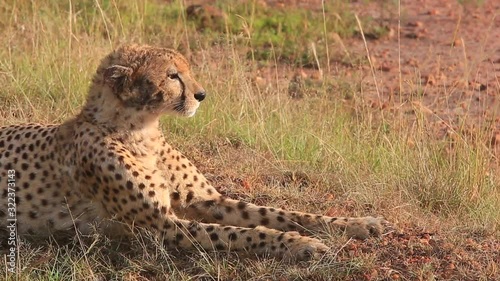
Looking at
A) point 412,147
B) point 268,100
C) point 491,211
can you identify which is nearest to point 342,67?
point 268,100

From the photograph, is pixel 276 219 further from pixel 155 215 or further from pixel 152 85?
pixel 152 85

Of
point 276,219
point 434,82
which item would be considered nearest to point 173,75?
point 276,219

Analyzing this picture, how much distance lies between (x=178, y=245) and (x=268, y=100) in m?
2.05

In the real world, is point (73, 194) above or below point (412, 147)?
above

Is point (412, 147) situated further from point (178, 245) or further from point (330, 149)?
point (178, 245)

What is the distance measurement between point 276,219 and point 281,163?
0.87m

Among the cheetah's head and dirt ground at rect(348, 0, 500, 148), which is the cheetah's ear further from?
dirt ground at rect(348, 0, 500, 148)

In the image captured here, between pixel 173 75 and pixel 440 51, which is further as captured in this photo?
pixel 440 51

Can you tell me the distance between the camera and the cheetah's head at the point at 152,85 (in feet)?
12.7

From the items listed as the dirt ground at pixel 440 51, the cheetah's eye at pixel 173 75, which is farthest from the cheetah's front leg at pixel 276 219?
the dirt ground at pixel 440 51

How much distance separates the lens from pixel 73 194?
13.0 feet

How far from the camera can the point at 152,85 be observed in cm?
390

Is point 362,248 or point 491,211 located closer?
point 362,248

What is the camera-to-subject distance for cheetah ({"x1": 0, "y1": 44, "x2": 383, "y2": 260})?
378cm
